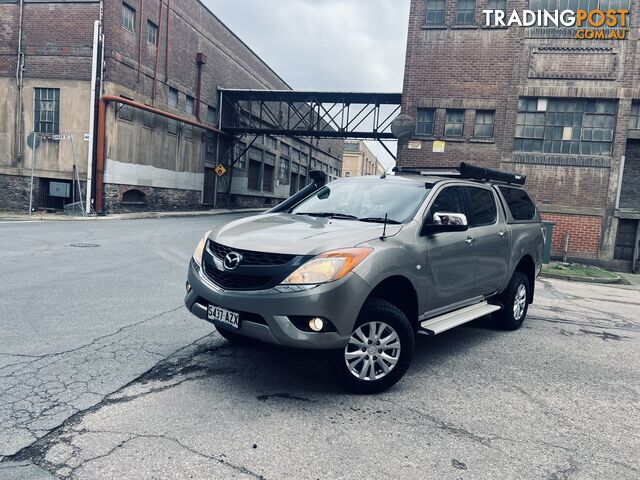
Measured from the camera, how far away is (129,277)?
7926 millimetres

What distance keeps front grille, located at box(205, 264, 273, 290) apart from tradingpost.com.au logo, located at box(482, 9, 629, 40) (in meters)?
16.2

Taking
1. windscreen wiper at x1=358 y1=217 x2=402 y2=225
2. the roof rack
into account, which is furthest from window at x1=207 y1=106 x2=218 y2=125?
Result: windscreen wiper at x1=358 y1=217 x2=402 y2=225

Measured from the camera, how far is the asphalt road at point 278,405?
286cm

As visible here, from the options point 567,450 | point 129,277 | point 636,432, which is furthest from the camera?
point 129,277

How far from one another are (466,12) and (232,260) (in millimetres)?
16496

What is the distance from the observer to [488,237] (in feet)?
18.1

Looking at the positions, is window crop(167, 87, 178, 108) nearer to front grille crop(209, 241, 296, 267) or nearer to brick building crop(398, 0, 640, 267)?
brick building crop(398, 0, 640, 267)

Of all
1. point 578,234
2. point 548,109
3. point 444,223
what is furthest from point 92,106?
point 444,223

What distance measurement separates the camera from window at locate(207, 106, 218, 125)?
102ft

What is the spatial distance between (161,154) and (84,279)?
19.3m

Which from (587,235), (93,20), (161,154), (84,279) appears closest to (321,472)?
(84,279)

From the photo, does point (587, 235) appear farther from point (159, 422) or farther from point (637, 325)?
point (159, 422)

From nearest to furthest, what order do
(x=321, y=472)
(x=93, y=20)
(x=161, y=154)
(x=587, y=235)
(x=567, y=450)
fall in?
(x=321, y=472) < (x=567, y=450) < (x=587, y=235) < (x=93, y=20) < (x=161, y=154)

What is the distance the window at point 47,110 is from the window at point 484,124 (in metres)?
17.6
